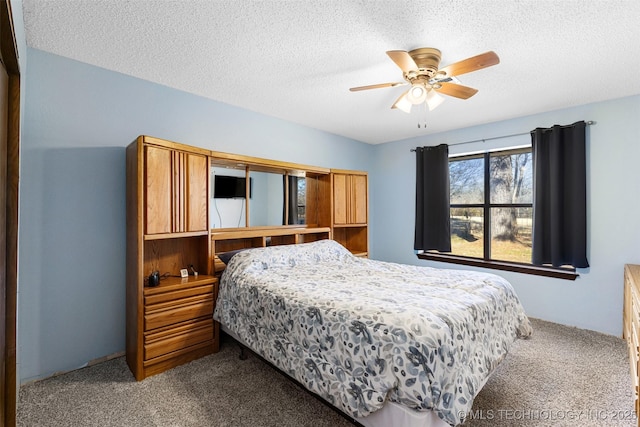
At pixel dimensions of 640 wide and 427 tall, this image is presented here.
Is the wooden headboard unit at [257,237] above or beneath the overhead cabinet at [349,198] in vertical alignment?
beneath

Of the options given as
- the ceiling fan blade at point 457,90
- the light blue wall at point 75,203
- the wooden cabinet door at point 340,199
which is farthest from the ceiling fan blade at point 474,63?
the light blue wall at point 75,203

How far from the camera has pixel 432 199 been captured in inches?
163

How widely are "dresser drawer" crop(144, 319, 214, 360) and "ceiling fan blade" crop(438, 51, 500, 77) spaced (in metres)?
2.70

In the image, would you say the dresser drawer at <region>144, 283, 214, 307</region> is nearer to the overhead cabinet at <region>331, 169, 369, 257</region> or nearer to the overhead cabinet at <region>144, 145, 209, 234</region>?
the overhead cabinet at <region>144, 145, 209, 234</region>

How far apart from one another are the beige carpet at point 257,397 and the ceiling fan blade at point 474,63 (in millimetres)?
2155

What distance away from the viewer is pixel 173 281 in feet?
8.11

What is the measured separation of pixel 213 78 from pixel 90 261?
5.96ft

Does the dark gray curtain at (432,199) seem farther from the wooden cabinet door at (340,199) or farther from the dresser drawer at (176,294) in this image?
the dresser drawer at (176,294)

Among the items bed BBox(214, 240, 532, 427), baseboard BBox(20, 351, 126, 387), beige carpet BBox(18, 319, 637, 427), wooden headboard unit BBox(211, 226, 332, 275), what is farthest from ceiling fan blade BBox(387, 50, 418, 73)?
baseboard BBox(20, 351, 126, 387)

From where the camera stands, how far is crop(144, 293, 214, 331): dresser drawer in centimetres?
219

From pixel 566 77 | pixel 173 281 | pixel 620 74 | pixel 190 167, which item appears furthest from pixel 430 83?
pixel 173 281

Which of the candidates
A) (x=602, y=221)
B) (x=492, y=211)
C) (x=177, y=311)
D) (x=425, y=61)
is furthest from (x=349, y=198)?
(x=602, y=221)

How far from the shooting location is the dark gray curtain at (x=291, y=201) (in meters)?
3.54

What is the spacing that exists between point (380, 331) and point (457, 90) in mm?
1832
